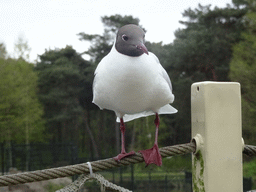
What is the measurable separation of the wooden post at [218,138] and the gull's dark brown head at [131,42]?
40cm

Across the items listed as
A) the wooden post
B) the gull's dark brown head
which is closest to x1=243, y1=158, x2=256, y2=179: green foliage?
the wooden post

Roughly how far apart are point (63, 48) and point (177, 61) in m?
6.37

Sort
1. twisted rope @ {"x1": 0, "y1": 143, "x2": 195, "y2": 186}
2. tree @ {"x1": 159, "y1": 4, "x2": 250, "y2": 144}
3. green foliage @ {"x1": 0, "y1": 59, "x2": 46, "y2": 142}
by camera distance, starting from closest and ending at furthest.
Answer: twisted rope @ {"x1": 0, "y1": 143, "x2": 195, "y2": 186} → green foliage @ {"x1": 0, "y1": 59, "x2": 46, "y2": 142} → tree @ {"x1": 159, "y1": 4, "x2": 250, "y2": 144}

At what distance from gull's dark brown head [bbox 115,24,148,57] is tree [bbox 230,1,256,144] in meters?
12.2

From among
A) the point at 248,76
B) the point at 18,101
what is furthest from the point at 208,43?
the point at 18,101

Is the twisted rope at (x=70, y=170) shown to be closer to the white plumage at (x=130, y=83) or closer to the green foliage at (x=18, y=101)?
the white plumage at (x=130, y=83)

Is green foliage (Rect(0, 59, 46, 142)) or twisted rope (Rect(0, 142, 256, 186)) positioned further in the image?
green foliage (Rect(0, 59, 46, 142))

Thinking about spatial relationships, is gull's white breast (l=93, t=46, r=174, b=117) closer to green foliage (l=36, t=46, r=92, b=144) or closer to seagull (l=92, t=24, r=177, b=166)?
seagull (l=92, t=24, r=177, b=166)

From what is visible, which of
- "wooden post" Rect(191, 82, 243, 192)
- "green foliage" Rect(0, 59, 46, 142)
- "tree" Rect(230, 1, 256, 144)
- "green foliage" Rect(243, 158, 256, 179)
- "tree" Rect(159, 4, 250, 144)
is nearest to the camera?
"wooden post" Rect(191, 82, 243, 192)

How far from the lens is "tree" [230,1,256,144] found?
1332 cm

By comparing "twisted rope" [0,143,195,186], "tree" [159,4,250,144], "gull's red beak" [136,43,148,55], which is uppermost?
"tree" [159,4,250,144]

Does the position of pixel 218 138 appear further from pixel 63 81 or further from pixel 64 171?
pixel 63 81

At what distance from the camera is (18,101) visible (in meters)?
17.7

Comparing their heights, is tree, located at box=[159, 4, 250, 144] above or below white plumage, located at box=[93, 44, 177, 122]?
above
